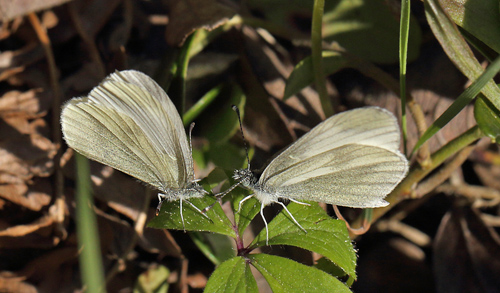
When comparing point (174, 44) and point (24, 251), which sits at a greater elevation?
point (174, 44)

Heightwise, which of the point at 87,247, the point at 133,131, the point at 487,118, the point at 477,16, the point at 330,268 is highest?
the point at 477,16

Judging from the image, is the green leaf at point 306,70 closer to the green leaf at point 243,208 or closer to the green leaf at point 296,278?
the green leaf at point 243,208

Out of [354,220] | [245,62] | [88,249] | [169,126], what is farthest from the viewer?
[245,62]

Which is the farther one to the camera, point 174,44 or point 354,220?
point 174,44

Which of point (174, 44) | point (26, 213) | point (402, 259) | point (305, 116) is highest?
point (174, 44)

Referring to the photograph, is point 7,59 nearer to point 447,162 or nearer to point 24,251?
point 24,251

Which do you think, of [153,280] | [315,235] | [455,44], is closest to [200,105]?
[153,280]

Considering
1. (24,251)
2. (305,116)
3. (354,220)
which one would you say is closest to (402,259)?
(354,220)

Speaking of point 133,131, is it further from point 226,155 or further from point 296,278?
point 296,278
